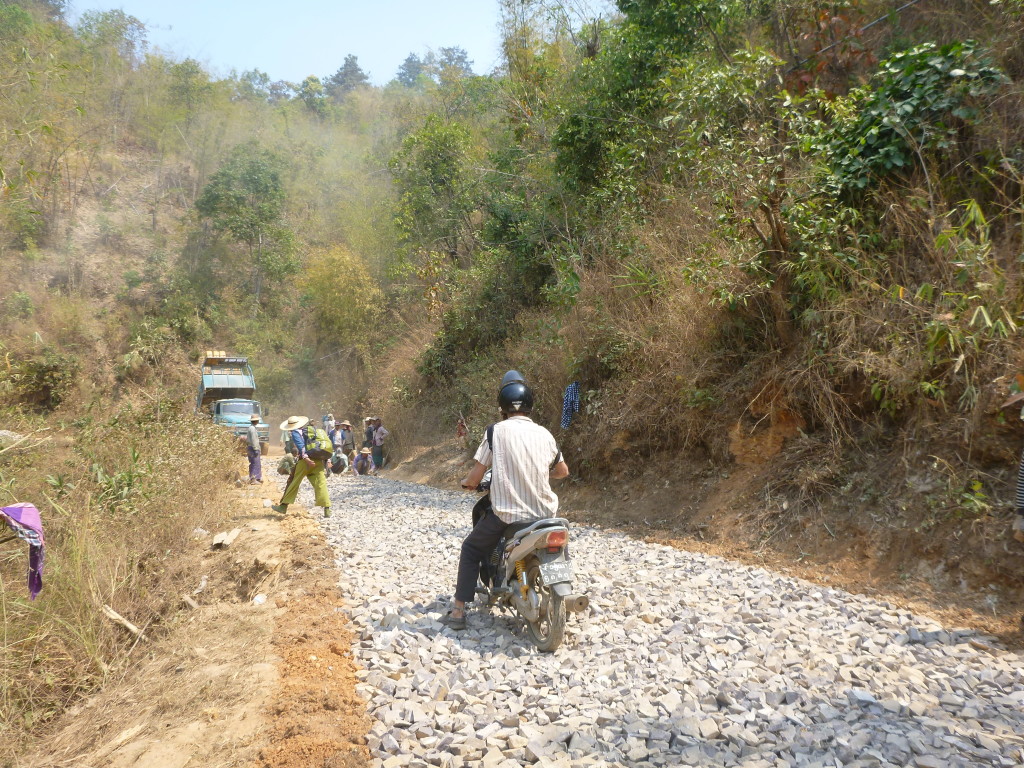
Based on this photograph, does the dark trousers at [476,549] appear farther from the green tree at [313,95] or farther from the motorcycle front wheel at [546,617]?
the green tree at [313,95]

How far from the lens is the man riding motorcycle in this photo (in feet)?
16.9

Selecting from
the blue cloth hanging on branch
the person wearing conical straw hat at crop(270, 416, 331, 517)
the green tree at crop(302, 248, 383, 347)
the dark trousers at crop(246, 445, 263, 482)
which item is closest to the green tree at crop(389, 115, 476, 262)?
the green tree at crop(302, 248, 383, 347)

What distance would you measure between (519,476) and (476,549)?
0.70 m

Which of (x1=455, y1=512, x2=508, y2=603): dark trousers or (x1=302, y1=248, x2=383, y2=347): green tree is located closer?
(x1=455, y1=512, x2=508, y2=603): dark trousers

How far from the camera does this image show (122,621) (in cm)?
642

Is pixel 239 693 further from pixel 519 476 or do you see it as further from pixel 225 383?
pixel 225 383

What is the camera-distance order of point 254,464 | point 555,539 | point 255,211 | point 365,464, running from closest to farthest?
point 555,539, point 254,464, point 365,464, point 255,211

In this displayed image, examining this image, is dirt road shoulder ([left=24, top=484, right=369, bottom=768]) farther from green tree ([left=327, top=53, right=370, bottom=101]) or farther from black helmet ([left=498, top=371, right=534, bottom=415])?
green tree ([left=327, top=53, right=370, bottom=101])

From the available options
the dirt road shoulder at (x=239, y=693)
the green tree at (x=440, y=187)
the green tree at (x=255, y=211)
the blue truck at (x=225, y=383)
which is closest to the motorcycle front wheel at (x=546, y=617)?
the dirt road shoulder at (x=239, y=693)

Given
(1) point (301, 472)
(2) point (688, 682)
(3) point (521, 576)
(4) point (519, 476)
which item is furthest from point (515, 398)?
(1) point (301, 472)

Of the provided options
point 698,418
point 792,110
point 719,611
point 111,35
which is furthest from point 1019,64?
point 111,35

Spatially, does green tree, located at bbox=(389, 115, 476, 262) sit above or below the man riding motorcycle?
above

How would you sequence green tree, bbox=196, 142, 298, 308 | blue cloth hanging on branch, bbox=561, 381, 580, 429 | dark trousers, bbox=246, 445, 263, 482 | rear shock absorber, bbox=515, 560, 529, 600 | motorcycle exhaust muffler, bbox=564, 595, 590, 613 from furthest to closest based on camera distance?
1. green tree, bbox=196, 142, 298, 308
2. dark trousers, bbox=246, 445, 263, 482
3. blue cloth hanging on branch, bbox=561, 381, 580, 429
4. rear shock absorber, bbox=515, 560, 529, 600
5. motorcycle exhaust muffler, bbox=564, 595, 590, 613

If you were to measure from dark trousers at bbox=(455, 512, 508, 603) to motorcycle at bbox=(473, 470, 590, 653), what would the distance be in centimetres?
9
